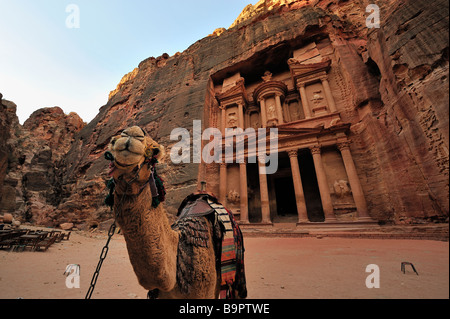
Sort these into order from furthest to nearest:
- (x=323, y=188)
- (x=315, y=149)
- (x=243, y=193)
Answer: (x=243, y=193) < (x=315, y=149) < (x=323, y=188)

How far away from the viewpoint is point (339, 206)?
30.4 feet

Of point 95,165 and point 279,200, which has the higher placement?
point 95,165

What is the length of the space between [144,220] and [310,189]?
12.8 m

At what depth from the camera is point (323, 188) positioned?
9.61 meters

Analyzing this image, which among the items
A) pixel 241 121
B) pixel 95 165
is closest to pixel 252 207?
pixel 241 121

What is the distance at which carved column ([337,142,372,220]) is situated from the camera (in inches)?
330

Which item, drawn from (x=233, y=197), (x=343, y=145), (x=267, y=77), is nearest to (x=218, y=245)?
(x=233, y=197)

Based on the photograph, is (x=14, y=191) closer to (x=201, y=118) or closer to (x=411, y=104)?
(x=201, y=118)

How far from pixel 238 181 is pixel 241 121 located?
5031mm

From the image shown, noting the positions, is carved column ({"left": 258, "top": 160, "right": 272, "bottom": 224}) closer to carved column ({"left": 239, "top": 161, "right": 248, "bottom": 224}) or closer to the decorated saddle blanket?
carved column ({"left": 239, "top": 161, "right": 248, "bottom": 224})

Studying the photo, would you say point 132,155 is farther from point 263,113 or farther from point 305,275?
point 263,113

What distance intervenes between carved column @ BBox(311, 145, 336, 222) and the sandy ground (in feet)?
19.2

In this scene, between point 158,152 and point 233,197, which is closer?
point 158,152
